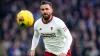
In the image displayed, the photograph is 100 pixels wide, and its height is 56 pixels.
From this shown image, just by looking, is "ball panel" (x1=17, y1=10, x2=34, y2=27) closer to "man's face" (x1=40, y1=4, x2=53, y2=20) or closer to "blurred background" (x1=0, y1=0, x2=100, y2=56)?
"man's face" (x1=40, y1=4, x2=53, y2=20)

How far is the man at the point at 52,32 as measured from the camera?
947 centimetres

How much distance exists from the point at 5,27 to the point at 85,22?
329cm

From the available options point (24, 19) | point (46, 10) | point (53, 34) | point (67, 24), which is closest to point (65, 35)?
point (53, 34)

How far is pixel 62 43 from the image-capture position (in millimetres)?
9898

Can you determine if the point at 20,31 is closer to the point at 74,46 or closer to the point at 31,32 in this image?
the point at 31,32

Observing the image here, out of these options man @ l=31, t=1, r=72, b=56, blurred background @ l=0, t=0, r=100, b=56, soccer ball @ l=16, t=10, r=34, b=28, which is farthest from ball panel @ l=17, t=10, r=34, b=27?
blurred background @ l=0, t=0, r=100, b=56

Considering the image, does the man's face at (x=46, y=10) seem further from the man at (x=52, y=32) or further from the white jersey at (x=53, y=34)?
the white jersey at (x=53, y=34)

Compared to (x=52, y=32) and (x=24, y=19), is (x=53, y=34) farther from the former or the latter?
(x=24, y=19)

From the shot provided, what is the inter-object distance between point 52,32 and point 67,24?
8.51 meters

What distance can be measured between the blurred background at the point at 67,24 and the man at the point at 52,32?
6.66 m

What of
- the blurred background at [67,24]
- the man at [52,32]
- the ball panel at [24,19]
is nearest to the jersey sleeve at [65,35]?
the man at [52,32]

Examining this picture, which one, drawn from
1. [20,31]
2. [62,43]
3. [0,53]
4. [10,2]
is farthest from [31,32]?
[62,43]

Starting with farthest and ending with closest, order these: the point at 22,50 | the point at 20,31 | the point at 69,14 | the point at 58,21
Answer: the point at 69,14, the point at 20,31, the point at 22,50, the point at 58,21

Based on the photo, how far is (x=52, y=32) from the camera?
9.72 metres
